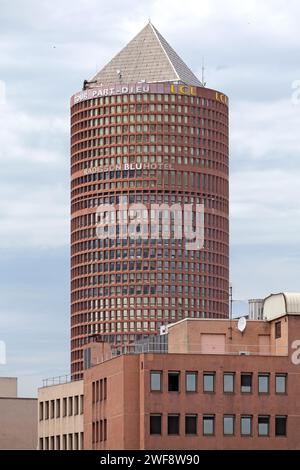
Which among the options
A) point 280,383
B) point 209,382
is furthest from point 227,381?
point 280,383

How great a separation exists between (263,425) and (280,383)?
4692mm

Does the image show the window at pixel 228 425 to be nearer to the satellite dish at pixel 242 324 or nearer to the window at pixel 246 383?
the window at pixel 246 383

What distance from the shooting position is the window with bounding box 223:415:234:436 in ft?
600

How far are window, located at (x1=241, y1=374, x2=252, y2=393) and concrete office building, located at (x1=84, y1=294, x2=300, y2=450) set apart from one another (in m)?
0.10

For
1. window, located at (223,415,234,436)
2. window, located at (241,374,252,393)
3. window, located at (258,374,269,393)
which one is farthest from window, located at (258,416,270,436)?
window, located at (241,374,252,393)

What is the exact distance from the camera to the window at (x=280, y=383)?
185 metres

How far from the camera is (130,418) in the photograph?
184125 mm

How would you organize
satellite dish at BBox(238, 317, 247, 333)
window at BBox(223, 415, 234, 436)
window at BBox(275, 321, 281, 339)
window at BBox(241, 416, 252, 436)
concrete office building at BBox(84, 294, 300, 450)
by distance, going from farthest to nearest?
satellite dish at BBox(238, 317, 247, 333), window at BBox(275, 321, 281, 339), window at BBox(241, 416, 252, 436), window at BBox(223, 415, 234, 436), concrete office building at BBox(84, 294, 300, 450)

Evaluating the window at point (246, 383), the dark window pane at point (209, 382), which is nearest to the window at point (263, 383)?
the window at point (246, 383)

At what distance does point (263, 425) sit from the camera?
183750 mm

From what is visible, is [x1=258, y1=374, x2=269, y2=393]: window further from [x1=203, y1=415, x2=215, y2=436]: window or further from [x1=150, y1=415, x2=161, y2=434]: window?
[x1=150, y1=415, x2=161, y2=434]: window
